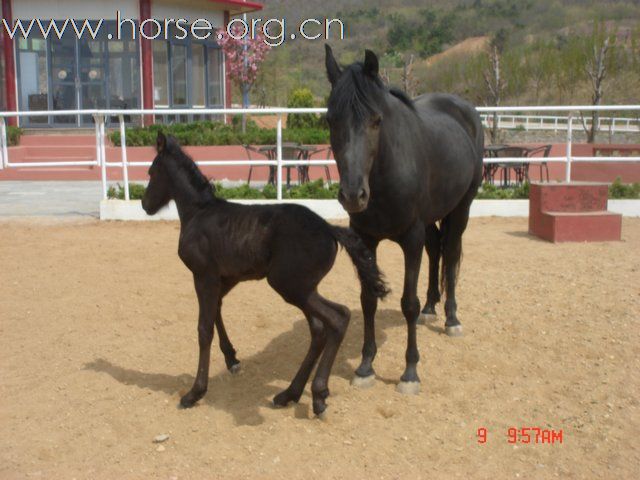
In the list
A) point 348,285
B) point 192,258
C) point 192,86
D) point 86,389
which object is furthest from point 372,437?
point 192,86

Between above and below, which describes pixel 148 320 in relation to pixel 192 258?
below

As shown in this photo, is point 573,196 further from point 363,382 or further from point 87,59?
point 87,59

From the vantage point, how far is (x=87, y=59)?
23.4 meters

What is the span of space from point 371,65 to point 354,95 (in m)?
0.23

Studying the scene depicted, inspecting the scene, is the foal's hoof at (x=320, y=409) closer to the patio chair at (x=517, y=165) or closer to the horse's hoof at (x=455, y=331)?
the horse's hoof at (x=455, y=331)

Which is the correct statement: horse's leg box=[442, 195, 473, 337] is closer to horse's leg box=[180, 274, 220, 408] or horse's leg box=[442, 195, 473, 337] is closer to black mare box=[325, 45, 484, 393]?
black mare box=[325, 45, 484, 393]

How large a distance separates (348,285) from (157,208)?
257 centimetres

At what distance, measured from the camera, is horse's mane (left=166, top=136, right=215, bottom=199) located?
4422mm

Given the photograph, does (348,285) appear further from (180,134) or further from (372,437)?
(180,134)

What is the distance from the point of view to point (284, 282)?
3.86 metres

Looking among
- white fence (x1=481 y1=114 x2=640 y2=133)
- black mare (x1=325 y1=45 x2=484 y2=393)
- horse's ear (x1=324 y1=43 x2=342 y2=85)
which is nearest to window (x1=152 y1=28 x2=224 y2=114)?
white fence (x1=481 y1=114 x2=640 y2=133)

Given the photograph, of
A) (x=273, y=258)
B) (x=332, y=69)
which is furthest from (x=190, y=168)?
(x=332, y=69)

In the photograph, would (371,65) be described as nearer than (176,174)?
Yes
